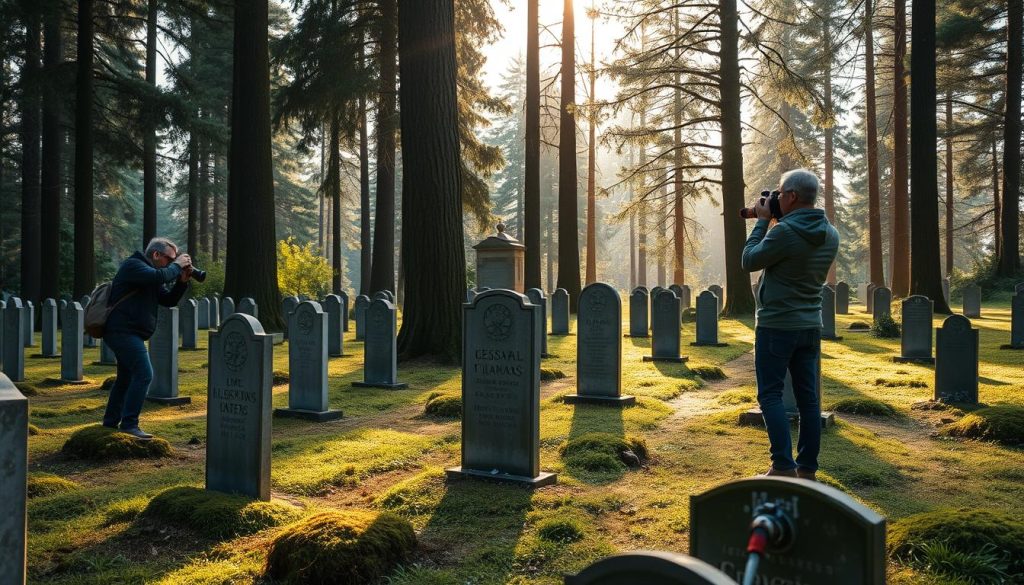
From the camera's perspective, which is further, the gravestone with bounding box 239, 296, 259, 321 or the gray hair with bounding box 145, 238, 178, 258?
the gravestone with bounding box 239, 296, 259, 321

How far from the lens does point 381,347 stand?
11.6 m

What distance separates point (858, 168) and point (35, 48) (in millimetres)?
47263

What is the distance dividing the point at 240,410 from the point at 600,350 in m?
5.20

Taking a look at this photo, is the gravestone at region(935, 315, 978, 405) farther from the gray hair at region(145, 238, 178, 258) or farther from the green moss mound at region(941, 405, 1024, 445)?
the gray hair at region(145, 238, 178, 258)

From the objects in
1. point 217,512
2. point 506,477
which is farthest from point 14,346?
point 506,477

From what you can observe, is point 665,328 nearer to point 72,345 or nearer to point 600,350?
point 600,350

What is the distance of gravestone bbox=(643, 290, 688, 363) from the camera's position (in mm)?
14022

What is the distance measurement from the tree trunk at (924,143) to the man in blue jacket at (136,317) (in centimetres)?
1749

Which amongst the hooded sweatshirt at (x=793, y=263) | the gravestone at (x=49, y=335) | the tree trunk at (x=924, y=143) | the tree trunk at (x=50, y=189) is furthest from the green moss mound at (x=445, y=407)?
the tree trunk at (x=50, y=189)

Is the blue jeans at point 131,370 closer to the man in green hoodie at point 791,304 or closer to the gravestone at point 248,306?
the man in green hoodie at point 791,304

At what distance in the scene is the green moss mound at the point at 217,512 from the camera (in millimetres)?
4980

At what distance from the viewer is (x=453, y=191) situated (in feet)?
44.6

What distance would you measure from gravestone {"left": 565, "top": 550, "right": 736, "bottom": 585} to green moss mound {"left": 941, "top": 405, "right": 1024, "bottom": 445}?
6.88 meters

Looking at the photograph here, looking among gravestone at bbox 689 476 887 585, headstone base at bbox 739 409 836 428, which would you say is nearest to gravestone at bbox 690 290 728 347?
headstone base at bbox 739 409 836 428
